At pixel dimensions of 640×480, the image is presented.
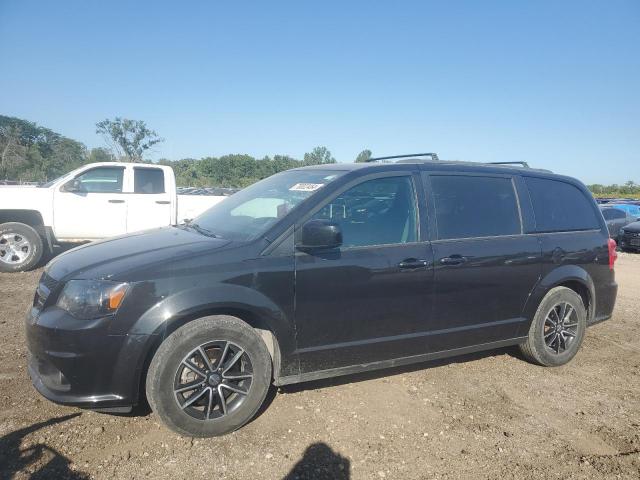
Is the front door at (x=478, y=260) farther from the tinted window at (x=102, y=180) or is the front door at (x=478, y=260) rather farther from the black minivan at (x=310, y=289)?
the tinted window at (x=102, y=180)

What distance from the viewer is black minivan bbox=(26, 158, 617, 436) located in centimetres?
274

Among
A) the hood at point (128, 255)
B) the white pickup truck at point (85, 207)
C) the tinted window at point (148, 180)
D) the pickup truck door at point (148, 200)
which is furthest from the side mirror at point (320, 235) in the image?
the tinted window at point (148, 180)

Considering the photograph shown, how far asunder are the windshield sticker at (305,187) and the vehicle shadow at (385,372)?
159cm

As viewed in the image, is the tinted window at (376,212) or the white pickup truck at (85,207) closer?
the tinted window at (376,212)

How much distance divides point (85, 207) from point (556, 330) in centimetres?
784

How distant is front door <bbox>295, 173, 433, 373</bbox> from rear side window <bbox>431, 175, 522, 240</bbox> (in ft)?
0.87

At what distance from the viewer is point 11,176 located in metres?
39.2

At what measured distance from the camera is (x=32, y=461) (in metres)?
2.57

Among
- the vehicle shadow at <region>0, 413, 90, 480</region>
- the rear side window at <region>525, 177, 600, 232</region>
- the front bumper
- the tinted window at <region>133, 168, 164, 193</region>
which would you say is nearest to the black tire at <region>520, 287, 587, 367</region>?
the rear side window at <region>525, 177, 600, 232</region>

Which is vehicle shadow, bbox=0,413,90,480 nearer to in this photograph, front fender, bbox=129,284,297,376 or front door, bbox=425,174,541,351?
front fender, bbox=129,284,297,376

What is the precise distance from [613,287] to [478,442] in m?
2.78

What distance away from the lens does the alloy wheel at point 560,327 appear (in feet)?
14.2

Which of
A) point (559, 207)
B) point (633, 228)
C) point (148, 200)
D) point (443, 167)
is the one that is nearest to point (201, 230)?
point (443, 167)

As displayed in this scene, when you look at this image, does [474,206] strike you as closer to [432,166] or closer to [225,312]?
[432,166]
